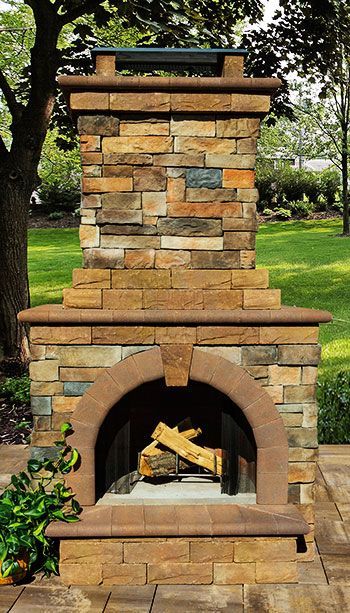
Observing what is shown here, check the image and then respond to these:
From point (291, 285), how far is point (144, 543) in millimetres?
12167

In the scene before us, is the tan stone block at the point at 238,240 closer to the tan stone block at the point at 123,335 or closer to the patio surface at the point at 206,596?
the tan stone block at the point at 123,335

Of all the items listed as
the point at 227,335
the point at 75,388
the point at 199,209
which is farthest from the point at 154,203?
the point at 75,388

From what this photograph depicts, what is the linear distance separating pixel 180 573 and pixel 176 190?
105 inches

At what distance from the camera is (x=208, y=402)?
519cm

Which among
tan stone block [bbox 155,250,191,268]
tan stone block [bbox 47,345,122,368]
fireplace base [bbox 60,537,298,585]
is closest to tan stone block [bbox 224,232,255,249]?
tan stone block [bbox 155,250,191,268]

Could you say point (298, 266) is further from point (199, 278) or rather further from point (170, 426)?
point (199, 278)

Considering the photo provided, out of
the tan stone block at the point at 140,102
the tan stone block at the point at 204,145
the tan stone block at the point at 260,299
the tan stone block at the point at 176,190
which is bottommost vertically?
the tan stone block at the point at 260,299

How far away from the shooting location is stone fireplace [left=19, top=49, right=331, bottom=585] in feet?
15.0

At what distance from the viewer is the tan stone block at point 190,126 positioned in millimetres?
4633

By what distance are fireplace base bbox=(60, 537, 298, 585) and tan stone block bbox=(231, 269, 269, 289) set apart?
177cm

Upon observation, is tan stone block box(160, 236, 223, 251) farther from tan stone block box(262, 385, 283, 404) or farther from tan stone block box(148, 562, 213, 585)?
tan stone block box(148, 562, 213, 585)

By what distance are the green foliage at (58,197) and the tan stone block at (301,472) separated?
23.3m

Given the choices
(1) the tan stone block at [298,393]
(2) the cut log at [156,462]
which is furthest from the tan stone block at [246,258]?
(2) the cut log at [156,462]

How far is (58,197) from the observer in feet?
89.1
